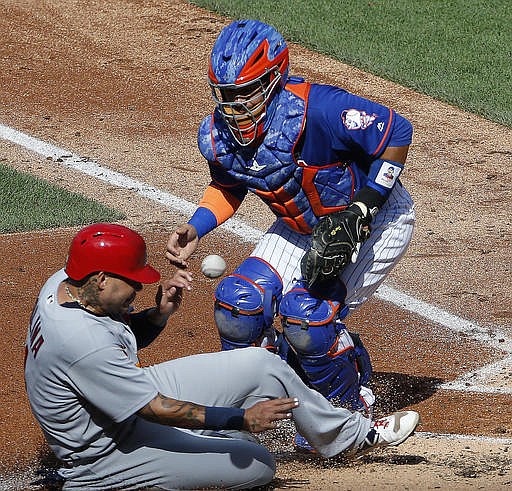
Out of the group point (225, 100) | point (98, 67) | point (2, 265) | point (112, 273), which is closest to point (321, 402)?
point (112, 273)

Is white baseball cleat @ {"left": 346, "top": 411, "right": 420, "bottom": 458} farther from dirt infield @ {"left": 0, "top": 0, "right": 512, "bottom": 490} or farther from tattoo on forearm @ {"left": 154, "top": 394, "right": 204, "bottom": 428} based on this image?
tattoo on forearm @ {"left": 154, "top": 394, "right": 204, "bottom": 428}

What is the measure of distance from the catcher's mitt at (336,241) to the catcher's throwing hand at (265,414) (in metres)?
0.91

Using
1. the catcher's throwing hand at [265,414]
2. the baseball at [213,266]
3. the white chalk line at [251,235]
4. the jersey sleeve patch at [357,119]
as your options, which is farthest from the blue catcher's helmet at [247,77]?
the white chalk line at [251,235]

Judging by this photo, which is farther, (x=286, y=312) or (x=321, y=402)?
(x=286, y=312)

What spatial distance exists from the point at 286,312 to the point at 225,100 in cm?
104

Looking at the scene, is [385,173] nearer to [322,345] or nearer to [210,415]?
[322,345]

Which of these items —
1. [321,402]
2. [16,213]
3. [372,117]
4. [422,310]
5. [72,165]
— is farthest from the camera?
[72,165]

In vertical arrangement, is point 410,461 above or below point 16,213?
above

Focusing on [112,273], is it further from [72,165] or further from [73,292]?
[72,165]

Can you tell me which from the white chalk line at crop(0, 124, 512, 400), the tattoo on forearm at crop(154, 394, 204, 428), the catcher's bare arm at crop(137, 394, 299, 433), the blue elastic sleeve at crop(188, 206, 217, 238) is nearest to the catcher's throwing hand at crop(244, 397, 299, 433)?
the catcher's bare arm at crop(137, 394, 299, 433)

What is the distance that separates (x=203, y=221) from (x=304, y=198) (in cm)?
56

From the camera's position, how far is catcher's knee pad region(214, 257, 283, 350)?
540 centimetres

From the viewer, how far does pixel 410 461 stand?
528cm

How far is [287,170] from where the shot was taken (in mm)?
5324
